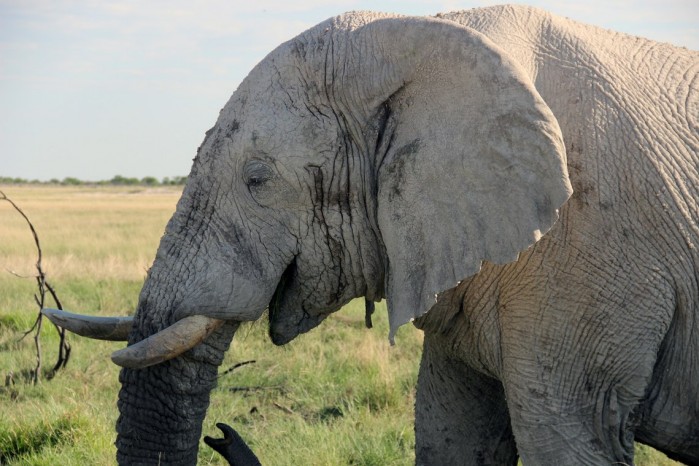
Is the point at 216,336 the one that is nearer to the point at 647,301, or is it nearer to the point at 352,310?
the point at 647,301

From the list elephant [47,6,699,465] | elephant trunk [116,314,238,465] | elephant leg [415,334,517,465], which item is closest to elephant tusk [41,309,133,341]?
elephant [47,6,699,465]

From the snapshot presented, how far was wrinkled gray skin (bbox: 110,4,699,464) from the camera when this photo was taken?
3240 millimetres

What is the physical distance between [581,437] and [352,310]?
277 inches

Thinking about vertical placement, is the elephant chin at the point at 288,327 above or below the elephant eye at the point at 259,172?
below

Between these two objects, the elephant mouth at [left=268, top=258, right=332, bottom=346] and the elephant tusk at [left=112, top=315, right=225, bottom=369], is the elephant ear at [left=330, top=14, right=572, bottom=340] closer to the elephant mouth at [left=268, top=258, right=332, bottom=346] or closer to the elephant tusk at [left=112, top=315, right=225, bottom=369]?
the elephant mouth at [left=268, top=258, right=332, bottom=346]

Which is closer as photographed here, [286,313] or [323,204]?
[323,204]

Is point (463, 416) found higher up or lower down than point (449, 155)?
lower down

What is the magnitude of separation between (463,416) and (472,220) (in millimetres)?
1309

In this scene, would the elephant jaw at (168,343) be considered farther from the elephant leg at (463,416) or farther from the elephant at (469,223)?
the elephant leg at (463,416)

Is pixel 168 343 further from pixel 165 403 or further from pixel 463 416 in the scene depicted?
pixel 463 416

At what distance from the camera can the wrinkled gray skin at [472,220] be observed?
10.6 ft

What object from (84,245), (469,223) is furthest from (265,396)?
(84,245)

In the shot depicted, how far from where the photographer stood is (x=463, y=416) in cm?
425

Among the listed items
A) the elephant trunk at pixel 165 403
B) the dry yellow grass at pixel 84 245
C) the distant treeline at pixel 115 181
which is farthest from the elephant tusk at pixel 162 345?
the distant treeline at pixel 115 181
